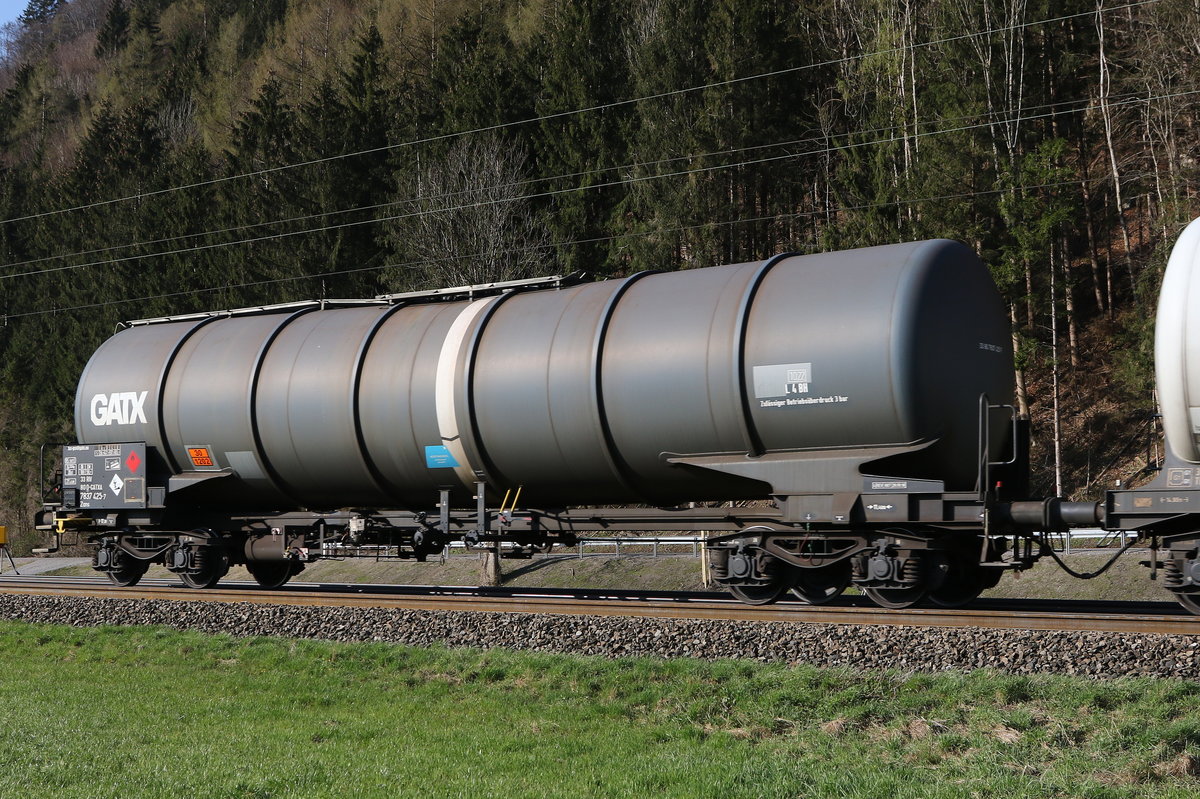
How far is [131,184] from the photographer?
53719 millimetres

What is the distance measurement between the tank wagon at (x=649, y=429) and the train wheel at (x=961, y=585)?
0.03m

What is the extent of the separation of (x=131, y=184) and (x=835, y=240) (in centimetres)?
3779

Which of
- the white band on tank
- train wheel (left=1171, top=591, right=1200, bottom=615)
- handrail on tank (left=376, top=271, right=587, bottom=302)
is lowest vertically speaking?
train wheel (left=1171, top=591, right=1200, bottom=615)

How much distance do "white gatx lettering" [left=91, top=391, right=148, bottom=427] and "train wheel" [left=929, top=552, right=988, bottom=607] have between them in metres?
11.9

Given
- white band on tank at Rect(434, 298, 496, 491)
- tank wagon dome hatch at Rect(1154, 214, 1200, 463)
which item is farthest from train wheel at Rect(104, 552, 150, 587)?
tank wagon dome hatch at Rect(1154, 214, 1200, 463)

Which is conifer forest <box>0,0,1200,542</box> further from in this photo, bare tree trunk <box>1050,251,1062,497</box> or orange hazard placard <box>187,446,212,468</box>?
orange hazard placard <box>187,446,212,468</box>

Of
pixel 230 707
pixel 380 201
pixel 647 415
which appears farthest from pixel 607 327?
pixel 380 201

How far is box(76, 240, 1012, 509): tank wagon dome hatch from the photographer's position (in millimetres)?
12047

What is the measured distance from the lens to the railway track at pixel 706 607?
1086 cm

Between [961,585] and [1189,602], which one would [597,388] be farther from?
[1189,602]

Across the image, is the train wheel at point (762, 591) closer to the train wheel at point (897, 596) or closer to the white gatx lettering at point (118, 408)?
the train wheel at point (897, 596)

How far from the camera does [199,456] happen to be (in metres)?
16.9

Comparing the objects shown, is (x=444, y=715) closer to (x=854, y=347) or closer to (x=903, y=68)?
(x=854, y=347)

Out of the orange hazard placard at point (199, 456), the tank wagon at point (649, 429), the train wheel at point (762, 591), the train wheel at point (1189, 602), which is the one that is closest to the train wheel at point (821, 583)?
the tank wagon at point (649, 429)
